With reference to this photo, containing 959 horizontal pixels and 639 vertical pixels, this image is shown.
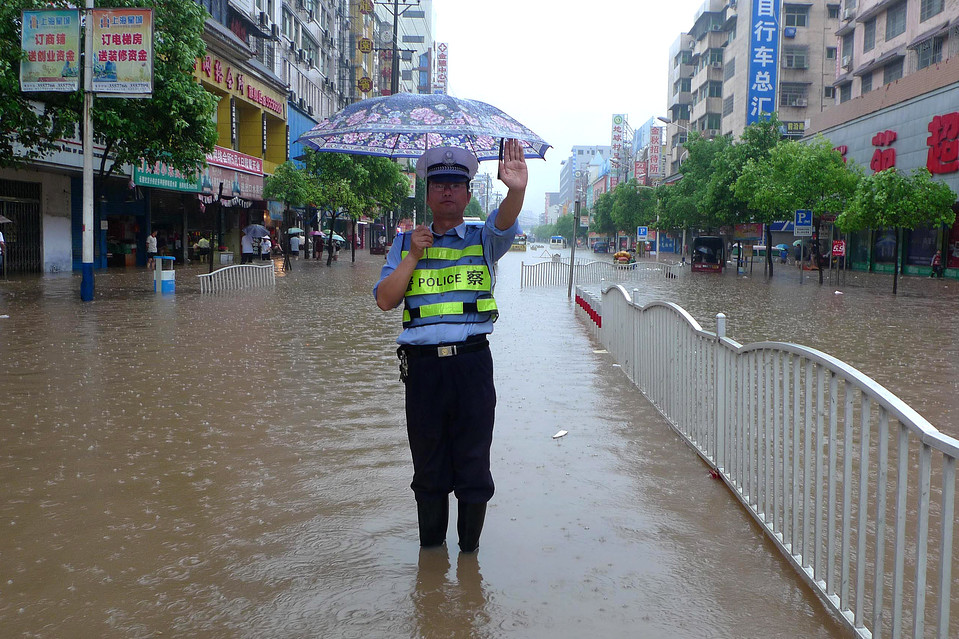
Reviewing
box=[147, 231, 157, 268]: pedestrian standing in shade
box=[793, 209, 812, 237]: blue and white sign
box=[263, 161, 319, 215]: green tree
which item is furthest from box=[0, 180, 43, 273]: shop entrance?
box=[793, 209, 812, 237]: blue and white sign

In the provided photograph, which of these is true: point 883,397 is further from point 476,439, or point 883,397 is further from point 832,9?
point 832,9

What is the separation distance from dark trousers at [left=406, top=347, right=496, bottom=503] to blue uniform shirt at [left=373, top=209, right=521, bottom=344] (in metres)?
0.09

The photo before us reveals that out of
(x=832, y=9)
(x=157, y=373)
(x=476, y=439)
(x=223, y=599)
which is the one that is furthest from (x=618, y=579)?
(x=832, y=9)

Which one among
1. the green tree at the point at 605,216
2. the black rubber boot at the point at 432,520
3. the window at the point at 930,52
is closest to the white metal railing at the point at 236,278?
the black rubber boot at the point at 432,520

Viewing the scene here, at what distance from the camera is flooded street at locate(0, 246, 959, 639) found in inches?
138

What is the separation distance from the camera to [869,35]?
45.1 m

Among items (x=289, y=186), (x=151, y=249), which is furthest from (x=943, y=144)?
(x=151, y=249)

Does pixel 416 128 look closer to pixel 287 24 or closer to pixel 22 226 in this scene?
pixel 22 226

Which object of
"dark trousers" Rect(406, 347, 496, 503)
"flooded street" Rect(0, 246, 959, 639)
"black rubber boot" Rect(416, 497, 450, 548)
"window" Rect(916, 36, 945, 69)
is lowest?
"flooded street" Rect(0, 246, 959, 639)

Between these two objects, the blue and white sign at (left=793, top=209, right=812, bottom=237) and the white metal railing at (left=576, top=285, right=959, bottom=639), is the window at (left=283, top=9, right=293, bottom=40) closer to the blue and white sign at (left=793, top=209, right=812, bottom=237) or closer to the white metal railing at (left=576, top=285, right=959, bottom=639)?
the blue and white sign at (left=793, top=209, right=812, bottom=237)

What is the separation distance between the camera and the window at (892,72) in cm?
4184

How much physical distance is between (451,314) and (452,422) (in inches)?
19.0

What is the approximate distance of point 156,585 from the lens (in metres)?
3.74

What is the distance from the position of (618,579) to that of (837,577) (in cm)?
98
